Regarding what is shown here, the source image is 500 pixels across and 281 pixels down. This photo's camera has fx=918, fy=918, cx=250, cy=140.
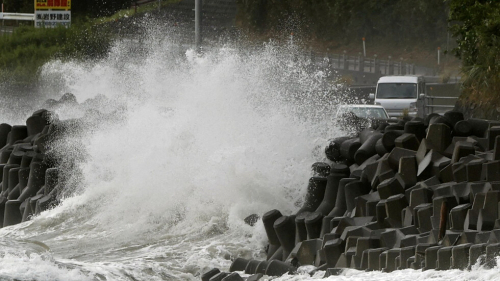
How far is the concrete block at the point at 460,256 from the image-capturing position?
24.5 ft

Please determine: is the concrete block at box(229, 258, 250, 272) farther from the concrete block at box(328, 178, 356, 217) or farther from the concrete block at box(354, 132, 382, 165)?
the concrete block at box(354, 132, 382, 165)

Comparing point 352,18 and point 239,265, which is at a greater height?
point 352,18

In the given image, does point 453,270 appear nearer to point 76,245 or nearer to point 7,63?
point 76,245

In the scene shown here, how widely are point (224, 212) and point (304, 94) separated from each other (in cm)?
352

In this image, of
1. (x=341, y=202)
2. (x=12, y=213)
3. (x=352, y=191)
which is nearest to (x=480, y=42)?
(x=341, y=202)

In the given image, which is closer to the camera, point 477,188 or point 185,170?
point 477,188

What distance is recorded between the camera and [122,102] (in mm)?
16859

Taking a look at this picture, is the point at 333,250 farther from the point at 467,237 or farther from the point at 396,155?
the point at 396,155

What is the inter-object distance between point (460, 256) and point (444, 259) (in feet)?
0.51

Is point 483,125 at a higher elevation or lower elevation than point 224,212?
higher

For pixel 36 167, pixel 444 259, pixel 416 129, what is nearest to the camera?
pixel 444 259

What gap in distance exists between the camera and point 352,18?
197 ft

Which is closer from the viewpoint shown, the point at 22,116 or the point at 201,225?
the point at 201,225

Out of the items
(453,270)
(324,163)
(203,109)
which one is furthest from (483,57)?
(453,270)
